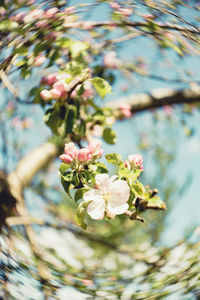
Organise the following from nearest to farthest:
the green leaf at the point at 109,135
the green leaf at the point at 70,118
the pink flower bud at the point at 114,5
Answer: the pink flower bud at the point at 114,5 < the green leaf at the point at 70,118 < the green leaf at the point at 109,135

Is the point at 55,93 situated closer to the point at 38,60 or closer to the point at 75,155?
the point at 38,60

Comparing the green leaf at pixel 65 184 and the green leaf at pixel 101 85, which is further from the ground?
the green leaf at pixel 101 85

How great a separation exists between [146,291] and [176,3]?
60 cm

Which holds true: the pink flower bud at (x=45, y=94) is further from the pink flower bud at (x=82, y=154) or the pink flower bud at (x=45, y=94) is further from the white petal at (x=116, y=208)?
the white petal at (x=116, y=208)

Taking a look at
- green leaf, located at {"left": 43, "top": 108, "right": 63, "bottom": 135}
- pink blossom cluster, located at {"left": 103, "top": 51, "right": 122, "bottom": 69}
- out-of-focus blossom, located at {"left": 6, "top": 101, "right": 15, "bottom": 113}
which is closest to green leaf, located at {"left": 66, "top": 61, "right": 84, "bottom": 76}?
green leaf, located at {"left": 43, "top": 108, "right": 63, "bottom": 135}

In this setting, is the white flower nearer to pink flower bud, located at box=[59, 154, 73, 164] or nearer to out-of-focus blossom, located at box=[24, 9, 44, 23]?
pink flower bud, located at box=[59, 154, 73, 164]

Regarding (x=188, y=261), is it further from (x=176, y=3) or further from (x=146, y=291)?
(x=176, y=3)

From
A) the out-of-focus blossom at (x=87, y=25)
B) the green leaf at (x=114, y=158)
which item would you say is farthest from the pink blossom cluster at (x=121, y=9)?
the green leaf at (x=114, y=158)

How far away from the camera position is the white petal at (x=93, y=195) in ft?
1.58

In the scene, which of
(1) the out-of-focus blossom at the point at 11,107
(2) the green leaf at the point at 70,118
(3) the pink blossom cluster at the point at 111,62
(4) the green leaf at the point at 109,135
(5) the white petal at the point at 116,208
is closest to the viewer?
(5) the white petal at the point at 116,208

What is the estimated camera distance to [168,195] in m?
2.05

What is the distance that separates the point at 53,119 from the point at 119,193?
1.04 feet

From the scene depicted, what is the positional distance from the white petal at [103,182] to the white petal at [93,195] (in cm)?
1

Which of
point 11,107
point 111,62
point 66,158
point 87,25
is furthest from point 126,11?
point 11,107
